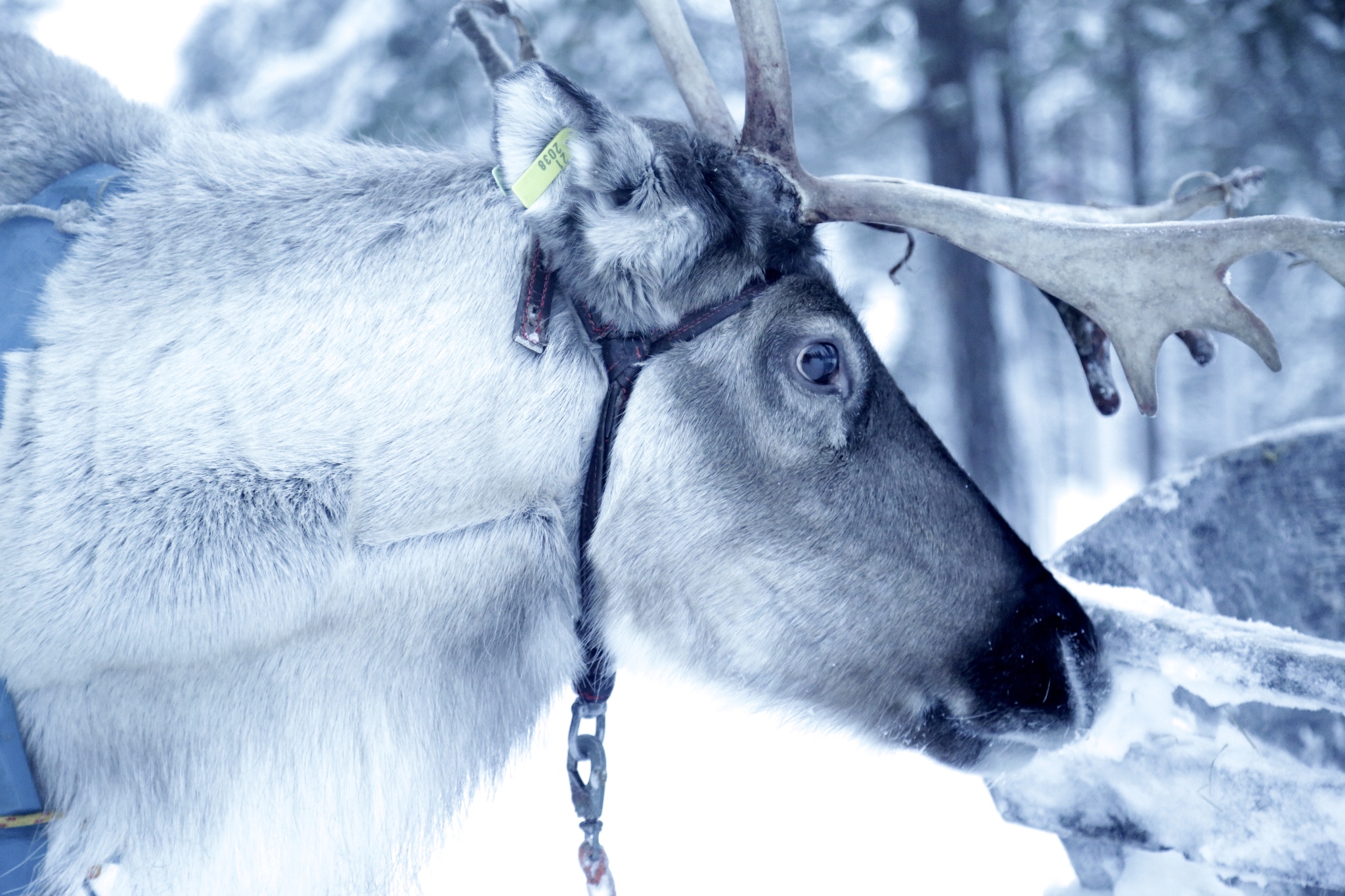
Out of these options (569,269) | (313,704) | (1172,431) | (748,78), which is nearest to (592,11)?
(748,78)

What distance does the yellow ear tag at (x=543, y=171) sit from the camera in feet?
5.61

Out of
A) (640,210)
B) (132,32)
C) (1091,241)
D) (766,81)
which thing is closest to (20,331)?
(640,210)

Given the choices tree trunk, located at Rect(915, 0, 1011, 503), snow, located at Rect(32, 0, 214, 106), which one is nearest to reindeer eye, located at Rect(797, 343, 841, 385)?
snow, located at Rect(32, 0, 214, 106)

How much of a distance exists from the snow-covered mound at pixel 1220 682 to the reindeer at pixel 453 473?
168 mm

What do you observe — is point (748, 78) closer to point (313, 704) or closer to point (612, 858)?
point (313, 704)

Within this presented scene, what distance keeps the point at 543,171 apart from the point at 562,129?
81mm

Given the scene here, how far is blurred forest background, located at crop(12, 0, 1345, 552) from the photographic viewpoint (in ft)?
17.3

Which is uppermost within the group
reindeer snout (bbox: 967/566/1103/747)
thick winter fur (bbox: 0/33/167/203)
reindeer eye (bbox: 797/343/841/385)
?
thick winter fur (bbox: 0/33/167/203)

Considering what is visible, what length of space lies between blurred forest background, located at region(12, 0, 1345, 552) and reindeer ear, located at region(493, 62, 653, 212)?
7.80 ft

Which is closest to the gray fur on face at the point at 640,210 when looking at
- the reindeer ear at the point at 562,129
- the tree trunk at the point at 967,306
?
the reindeer ear at the point at 562,129

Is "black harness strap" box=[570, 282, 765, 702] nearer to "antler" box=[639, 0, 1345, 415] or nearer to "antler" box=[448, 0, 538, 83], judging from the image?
"antler" box=[639, 0, 1345, 415]

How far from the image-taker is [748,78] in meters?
2.06

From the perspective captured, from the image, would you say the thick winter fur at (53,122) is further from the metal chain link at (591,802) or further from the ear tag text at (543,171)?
the metal chain link at (591,802)

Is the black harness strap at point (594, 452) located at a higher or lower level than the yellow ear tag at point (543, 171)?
lower
